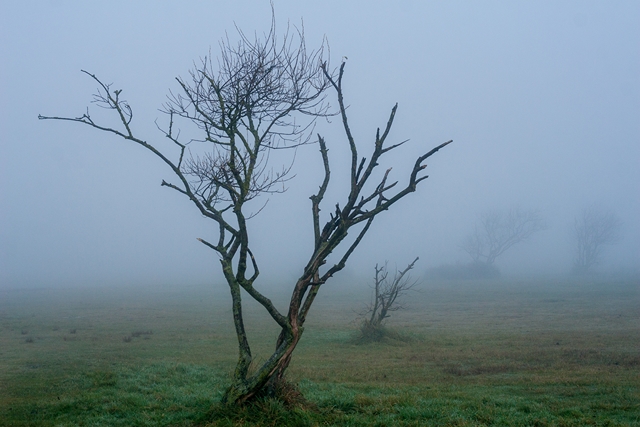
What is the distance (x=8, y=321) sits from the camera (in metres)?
34.6

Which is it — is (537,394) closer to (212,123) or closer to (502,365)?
(502,365)

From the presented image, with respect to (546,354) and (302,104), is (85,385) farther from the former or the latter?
(546,354)

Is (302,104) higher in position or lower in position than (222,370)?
higher

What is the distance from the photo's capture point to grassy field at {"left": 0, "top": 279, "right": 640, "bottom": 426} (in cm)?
891

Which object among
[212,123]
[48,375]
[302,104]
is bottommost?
[48,375]

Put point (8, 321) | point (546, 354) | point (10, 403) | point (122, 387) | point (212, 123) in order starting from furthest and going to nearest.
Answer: point (8, 321) < point (546, 354) < point (122, 387) < point (10, 403) < point (212, 123)

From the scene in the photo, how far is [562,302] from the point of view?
1794 inches

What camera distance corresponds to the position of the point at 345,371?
639 inches

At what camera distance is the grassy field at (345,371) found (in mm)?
8906

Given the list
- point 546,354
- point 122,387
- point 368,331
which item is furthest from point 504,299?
point 122,387

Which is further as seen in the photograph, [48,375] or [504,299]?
[504,299]

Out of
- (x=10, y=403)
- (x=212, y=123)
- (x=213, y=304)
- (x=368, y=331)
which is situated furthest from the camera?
(x=213, y=304)

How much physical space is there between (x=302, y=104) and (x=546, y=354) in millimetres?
13959

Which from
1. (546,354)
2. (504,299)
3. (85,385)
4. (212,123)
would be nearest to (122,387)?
(85,385)
